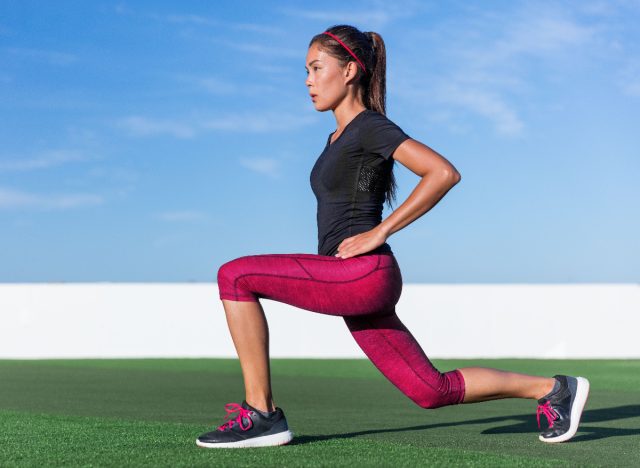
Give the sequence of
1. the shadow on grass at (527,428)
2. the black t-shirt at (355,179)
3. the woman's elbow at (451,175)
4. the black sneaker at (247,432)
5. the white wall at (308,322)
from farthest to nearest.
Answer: the white wall at (308,322) < the shadow on grass at (527,428) < the black sneaker at (247,432) < the black t-shirt at (355,179) < the woman's elbow at (451,175)

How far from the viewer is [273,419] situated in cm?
390

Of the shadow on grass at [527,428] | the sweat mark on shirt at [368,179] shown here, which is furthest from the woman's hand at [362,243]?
the shadow on grass at [527,428]

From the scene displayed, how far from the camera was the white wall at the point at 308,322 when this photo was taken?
13.9 m

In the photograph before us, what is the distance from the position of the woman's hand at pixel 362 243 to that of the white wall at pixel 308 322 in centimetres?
1018

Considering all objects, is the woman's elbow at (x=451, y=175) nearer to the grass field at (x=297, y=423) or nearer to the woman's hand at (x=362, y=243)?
the woman's hand at (x=362, y=243)

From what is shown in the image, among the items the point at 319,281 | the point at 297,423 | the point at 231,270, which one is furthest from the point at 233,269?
the point at 297,423

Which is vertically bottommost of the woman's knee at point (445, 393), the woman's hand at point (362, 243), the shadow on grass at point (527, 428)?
the shadow on grass at point (527, 428)

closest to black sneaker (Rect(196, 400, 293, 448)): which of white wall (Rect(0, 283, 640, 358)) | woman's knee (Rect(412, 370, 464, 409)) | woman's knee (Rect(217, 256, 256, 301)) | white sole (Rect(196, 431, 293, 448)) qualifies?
white sole (Rect(196, 431, 293, 448))

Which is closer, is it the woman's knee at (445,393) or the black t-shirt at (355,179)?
the black t-shirt at (355,179)

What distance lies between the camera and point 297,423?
18.2 feet

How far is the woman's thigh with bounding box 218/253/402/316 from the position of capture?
12.0 feet

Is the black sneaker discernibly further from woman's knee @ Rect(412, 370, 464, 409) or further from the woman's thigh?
woman's knee @ Rect(412, 370, 464, 409)

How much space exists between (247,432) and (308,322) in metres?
10.2

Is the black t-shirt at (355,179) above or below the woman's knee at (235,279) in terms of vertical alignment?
above
